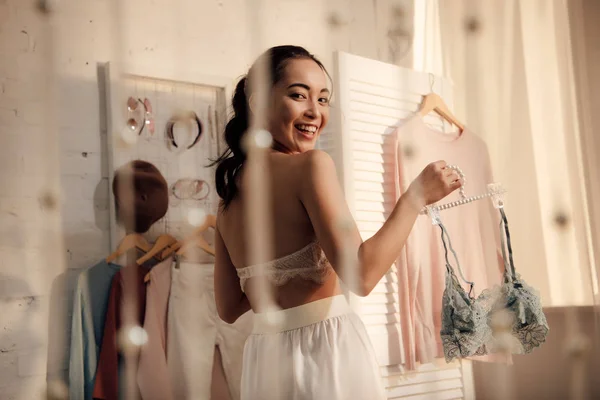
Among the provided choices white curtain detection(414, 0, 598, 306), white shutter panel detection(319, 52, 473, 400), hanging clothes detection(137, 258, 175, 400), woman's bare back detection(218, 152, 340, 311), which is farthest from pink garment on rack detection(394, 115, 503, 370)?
woman's bare back detection(218, 152, 340, 311)

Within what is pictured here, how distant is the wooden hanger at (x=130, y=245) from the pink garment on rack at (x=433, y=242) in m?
0.75

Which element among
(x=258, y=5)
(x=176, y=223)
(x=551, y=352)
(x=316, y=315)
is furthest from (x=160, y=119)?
(x=551, y=352)

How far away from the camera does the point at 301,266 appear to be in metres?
1.15

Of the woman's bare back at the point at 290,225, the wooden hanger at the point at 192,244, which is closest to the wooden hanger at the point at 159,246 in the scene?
the wooden hanger at the point at 192,244

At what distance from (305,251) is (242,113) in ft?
1.32

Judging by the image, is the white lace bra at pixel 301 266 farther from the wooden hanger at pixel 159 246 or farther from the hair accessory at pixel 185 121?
the hair accessory at pixel 185 121

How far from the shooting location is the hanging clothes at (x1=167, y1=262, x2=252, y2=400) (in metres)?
1.90

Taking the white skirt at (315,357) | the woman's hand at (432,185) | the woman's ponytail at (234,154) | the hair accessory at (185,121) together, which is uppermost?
the hair accessory at (185,121)

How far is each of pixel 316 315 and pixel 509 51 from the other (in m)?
0.77

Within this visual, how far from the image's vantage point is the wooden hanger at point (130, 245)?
194 cm

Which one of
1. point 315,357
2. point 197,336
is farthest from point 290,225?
point 197,336

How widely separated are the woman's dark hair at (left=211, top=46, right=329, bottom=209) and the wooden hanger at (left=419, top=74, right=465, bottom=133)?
0.86m

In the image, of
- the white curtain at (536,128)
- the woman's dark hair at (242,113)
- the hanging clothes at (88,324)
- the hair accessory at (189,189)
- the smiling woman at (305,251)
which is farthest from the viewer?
the hair accessory at (189,189)

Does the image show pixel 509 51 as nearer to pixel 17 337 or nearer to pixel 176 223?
pixel 176 223
